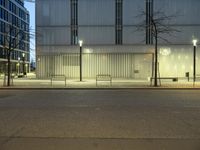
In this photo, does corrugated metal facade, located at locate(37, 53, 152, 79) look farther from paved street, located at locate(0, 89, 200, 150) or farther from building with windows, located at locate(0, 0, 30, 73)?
building with windows, located at locate(0, 0, 30, 73)

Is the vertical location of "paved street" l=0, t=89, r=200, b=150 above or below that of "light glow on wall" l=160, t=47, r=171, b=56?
below

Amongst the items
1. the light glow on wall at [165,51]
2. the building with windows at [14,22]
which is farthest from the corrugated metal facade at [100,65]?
the building with windows at [14,22]

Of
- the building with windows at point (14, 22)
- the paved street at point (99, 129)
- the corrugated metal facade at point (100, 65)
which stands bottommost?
the paved street at point (99, 129)

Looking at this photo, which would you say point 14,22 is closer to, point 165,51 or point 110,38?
point 110,38

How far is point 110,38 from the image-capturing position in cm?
5391

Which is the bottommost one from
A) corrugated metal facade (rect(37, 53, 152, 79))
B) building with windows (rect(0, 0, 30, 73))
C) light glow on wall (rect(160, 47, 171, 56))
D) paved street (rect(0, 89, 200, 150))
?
paved street (rect(0, 89, 200, 150))

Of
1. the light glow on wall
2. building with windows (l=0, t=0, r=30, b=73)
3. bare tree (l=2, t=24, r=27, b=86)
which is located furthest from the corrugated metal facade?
building with windows (l=0, t=0, r=30, b=73)

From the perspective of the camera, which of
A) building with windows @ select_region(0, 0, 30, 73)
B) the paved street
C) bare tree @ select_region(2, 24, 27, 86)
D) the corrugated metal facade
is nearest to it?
the paved street

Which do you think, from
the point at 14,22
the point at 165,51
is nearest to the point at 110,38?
the point at 165,51

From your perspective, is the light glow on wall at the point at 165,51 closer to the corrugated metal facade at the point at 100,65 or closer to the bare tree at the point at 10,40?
the corrugated metal facade at the point at 100,65

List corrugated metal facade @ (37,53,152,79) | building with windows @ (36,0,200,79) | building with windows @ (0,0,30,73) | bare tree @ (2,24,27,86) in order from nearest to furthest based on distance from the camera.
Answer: bare tree @ (2,24,27,86), corrugated metal facade @ (37,53,152,79), building with windows @ (36,0,200,79), building with windows @ (0,0,30,73)

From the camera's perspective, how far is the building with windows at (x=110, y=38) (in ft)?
174

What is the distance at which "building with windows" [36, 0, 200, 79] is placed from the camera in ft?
174

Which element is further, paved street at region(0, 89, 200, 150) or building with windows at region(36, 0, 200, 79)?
building with windows at region(36, 0, 200, 79)
